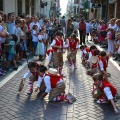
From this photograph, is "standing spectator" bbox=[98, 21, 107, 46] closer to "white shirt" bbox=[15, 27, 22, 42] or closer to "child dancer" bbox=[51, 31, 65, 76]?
"white shirt" bbox=[15, 27, 22, 42]

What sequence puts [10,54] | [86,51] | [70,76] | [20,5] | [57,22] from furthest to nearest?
1. [20,5]
2. [57,22]
3. [86,51]
4. [10,54]
5. [70,76]

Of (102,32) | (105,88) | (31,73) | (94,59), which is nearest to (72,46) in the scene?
(94,59)

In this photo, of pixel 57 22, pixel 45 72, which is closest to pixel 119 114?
pixel 45 72

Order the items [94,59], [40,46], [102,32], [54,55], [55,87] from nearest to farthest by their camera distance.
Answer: [55,87] < [54,55] < [94,59] < [40,46] < [102,32]

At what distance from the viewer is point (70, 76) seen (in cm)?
927

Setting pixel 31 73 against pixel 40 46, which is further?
pixel 40 46

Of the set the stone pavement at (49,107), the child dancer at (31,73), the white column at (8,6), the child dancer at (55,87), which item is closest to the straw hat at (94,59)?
the stone pavement at (49,107)

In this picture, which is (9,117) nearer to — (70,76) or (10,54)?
(70,76)

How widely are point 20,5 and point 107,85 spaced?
1817cm

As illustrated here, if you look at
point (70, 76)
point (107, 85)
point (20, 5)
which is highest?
point (20, 5)

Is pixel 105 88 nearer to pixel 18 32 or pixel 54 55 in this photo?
pixel 54 55

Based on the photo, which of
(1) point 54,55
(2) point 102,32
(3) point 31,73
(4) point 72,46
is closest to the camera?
(3) point 31,73

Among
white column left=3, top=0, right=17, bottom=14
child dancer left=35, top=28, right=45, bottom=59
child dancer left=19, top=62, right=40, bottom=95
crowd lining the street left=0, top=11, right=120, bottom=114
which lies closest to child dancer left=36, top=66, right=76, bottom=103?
crowd lining the street left=0, top=11, right=120, bottom=114

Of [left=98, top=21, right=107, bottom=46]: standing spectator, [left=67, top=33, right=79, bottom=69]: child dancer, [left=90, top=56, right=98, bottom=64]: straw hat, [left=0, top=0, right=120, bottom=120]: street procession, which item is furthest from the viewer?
[left=98, top=21, right=107, bottom=46]: standing spectator
